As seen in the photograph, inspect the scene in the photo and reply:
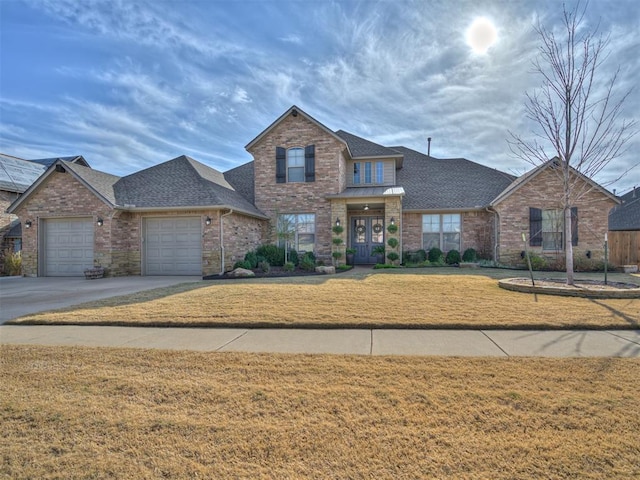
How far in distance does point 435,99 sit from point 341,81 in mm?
4293

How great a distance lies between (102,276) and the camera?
12922 mm

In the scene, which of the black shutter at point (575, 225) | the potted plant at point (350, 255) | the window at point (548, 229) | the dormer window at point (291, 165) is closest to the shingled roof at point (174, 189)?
the dormer window at point (291, 165)

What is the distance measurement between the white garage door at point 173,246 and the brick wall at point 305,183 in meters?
4.04

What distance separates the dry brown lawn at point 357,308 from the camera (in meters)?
5.38

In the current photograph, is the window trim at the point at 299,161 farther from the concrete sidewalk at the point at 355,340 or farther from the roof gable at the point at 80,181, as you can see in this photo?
the concrete sidewalk at the point at 355,340

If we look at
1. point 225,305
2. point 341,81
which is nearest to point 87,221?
point 225,305

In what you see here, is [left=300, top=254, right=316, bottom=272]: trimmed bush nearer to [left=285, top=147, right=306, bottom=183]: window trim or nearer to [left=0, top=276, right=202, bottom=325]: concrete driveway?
[left=285, top=147, right=306, bottom=183]: window trim

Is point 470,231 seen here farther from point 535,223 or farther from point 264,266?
point 264,266

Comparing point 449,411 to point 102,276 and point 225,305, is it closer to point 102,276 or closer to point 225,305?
point 225,305

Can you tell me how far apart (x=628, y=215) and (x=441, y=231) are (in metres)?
19.6

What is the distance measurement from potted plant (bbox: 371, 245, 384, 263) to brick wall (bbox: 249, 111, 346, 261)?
91.5 inches

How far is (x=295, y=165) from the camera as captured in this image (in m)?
16.2

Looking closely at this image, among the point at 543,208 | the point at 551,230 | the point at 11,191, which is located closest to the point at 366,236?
the point at 543,208

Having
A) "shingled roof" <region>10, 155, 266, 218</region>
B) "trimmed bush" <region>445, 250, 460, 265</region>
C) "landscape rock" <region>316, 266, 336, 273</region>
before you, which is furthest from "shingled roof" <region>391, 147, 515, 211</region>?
"shingled roof" <region>10, 155, 266, 218</region>
